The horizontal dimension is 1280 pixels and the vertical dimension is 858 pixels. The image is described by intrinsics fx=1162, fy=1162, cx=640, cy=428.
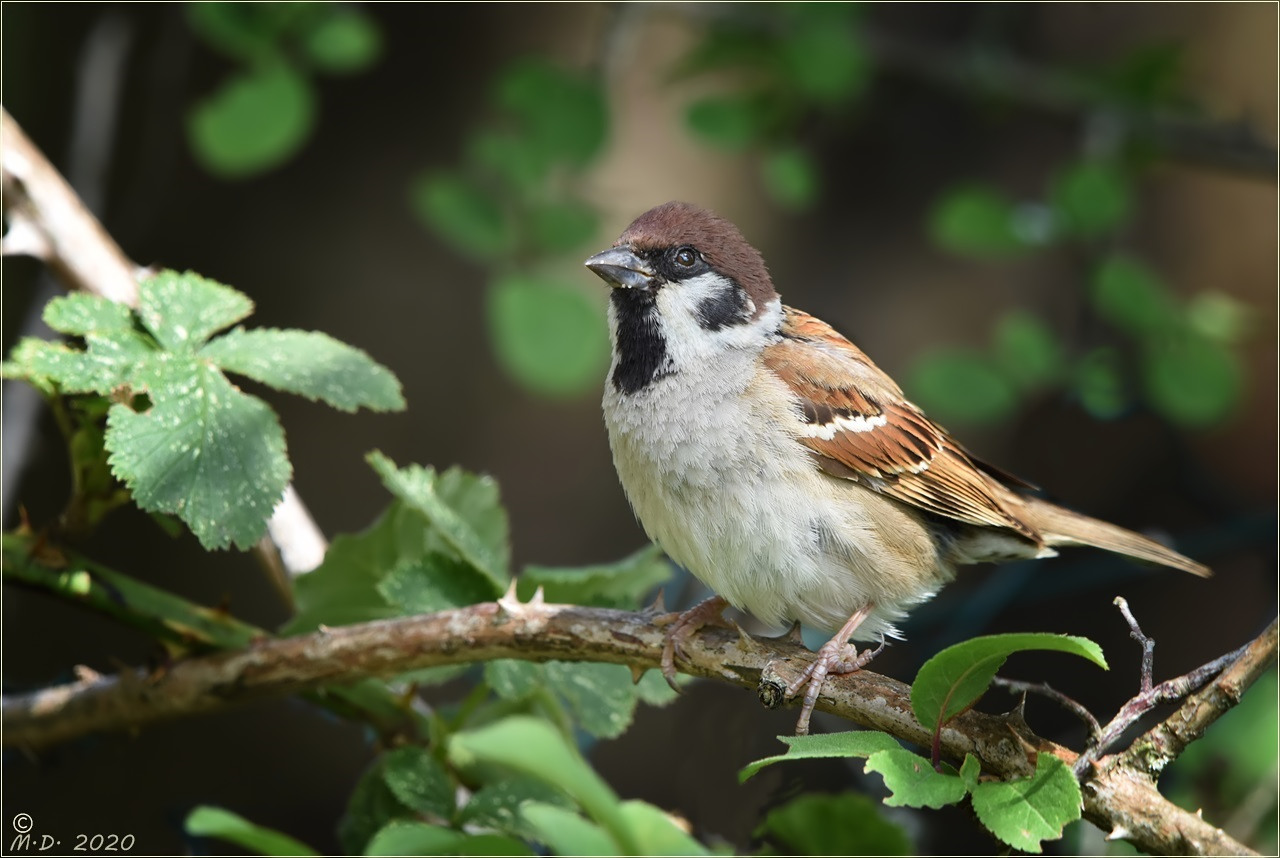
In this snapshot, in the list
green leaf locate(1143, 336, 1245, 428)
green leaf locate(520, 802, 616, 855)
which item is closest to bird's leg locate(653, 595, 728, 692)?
green leaf locate(520, 802, 616, 855)

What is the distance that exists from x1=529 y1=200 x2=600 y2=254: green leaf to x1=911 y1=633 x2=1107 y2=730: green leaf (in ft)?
6.65

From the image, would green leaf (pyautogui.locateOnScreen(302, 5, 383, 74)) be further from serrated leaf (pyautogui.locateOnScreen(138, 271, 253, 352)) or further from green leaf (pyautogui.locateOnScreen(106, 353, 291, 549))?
green leaf (pyautogui.locateOnScreen(106, 353, 291, 549))

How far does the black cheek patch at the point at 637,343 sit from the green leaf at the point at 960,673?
3.83 feet

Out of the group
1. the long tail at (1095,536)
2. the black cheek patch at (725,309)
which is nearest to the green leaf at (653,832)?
the black cheek patch at (725,309)

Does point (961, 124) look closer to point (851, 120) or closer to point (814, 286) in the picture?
point (851, 120)

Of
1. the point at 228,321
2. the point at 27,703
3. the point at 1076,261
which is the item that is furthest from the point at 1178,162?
the point at 27,703

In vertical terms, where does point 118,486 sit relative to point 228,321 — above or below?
below

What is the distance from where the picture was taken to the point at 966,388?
141 inches

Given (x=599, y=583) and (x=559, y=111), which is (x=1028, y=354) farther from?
(x=599, y=583)

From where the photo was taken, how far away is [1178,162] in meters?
4.05

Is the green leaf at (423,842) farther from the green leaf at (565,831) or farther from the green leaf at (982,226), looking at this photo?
the green leaf at (982,226)

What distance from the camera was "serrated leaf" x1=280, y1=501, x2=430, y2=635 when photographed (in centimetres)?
211

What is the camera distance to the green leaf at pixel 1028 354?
3.58m

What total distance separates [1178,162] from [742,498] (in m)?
2.69
